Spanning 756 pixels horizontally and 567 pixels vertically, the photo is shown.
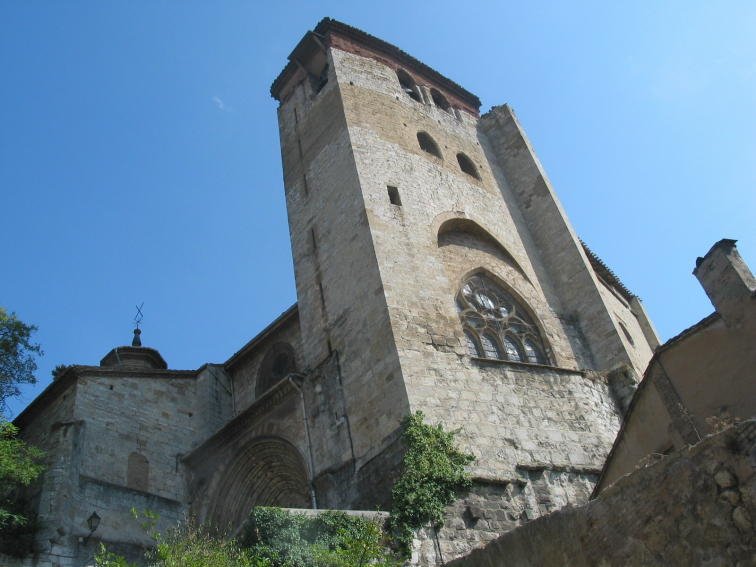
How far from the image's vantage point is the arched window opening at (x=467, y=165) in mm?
17875

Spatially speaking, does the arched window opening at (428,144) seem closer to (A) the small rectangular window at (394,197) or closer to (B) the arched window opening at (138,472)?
(A) the small rectangular window at (394,197)

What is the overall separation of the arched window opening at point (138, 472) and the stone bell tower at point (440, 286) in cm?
384

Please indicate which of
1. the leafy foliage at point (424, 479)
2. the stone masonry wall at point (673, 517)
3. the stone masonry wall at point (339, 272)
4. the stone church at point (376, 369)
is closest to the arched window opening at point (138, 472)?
the stone church at point (376, 369)

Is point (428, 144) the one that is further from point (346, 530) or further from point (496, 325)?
point (346, 530)

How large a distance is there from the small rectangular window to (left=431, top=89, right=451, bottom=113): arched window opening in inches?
242

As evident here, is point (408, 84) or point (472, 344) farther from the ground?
point (408, 84)

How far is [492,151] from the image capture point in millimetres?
19688

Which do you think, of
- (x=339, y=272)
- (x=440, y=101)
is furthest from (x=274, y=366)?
Answer: (x=440, y=101)

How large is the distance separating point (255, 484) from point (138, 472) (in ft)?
7.33

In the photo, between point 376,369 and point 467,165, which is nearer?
point 376,369

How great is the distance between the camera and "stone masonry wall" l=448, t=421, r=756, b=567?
474 centimetres

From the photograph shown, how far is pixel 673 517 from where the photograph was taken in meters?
5.13

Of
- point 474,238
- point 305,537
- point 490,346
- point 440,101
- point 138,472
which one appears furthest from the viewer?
point 440,101

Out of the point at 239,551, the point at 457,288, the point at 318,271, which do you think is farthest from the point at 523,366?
the point at 239,551
